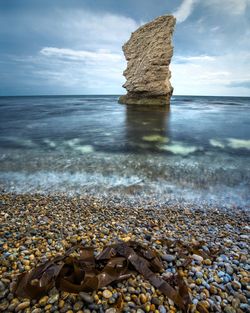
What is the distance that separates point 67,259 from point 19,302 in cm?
75

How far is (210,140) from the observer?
13484mm

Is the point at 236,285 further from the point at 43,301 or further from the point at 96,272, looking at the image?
the point at 43,301

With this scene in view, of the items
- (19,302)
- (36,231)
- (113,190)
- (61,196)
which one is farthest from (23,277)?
(113,190)

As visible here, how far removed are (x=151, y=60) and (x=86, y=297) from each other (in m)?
35.2

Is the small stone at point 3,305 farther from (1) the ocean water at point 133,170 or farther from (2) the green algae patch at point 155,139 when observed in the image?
(2) the green algae patch at point 155,139

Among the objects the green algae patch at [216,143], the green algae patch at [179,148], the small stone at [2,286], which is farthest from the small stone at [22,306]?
the green algae patch at [216,143]

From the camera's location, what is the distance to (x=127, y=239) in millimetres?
3637

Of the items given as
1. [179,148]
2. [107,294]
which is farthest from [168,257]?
[179,148]

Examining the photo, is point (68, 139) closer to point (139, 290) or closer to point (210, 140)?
point (210, 140)

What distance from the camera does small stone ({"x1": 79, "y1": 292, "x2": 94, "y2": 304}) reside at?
7.84 feet

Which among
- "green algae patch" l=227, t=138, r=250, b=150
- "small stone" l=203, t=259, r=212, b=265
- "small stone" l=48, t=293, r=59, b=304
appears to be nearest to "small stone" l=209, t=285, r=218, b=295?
"small stone" l=203, t=259, r=212, b=265

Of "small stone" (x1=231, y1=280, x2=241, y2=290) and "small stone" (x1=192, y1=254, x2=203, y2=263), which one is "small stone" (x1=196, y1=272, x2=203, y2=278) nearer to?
"small stone" (x1=192, y1=254, x2=203, y2=263)

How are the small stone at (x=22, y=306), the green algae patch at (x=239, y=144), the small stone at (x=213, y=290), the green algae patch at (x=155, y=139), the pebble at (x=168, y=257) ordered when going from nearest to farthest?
1. the small stone at (x=22, y=306)
2. the small stone at (x=213, y=290)
3. the pebble at (x=168, y=257)
4. the green algae patch at (x=239, y=144)
5. the green algae patch at (x=155, y=139)

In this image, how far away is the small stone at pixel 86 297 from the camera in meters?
2.39
